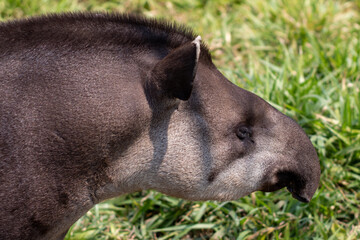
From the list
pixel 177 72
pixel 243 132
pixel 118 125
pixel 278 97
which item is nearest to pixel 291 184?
pixel 243 132

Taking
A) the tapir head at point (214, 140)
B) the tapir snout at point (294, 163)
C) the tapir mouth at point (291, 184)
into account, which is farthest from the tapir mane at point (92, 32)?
the tapir mouth at point (291, 184)

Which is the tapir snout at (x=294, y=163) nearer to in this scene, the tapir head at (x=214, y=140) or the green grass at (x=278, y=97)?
the tapir head at (x=214, y=140)

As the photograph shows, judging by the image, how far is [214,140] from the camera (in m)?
3.01

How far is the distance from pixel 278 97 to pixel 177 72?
237 centimetres

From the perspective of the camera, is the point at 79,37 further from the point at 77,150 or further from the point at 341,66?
the point at 341,66

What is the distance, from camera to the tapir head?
9.32 feet

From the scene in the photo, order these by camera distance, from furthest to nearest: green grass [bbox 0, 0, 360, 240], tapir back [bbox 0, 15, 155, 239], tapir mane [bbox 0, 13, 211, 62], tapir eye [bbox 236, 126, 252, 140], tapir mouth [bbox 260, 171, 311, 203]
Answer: green grass [bbox 0, 0, 360, 240] → tapir mouth [bbox 260, 171, 311, 203] → tapir eye [bbox 236, 126, 252, 140] → tapir mane [bbox 0, 13, 211, 62] → tapir back [bbox 0, 15, 155, 239]

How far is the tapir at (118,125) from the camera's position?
8.55 feet

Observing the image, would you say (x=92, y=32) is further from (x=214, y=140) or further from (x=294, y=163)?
(x=294, y=163)

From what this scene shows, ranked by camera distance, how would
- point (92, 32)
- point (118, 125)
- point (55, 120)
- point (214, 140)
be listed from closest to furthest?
point (55, 120), point (118, 125), point (92, 32), point (214, 140)

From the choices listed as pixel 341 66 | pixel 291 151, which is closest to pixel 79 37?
pixel 291 151

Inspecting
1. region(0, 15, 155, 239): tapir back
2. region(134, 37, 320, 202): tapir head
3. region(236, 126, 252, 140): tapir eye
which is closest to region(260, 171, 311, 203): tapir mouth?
region(134, 37, 320, 202): tapir head

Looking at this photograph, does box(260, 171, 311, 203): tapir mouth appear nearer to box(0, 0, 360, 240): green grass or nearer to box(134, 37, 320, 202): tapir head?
box(134, 37, 320, 202): tapir head

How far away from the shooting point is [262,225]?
411 centimetres
